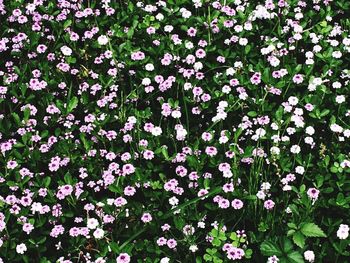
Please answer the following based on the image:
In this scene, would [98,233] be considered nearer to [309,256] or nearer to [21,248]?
[21,248]

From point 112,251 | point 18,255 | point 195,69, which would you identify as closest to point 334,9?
point 195,69

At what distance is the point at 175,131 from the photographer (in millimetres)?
3912

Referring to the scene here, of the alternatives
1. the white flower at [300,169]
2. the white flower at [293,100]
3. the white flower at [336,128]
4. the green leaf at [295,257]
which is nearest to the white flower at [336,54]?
the white flower at [293,100]

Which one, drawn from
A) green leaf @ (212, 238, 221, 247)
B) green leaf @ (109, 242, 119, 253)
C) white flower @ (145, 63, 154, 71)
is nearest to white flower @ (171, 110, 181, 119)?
white flower @ (145, 63, 154, 71)

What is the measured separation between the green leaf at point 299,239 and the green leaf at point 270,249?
0.10 metres

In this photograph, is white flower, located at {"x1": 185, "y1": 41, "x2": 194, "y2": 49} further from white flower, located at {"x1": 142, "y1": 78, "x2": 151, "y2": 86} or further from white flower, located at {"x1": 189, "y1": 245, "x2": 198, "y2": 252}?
white flower, located at {"x1": 189, "y1": 245, "x2": 198, "y2": 252}

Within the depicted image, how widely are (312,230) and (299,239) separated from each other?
10 centimetres

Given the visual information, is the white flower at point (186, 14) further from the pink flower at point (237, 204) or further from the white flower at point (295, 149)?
the pink flower at point (237, 204)

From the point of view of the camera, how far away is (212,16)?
471cm

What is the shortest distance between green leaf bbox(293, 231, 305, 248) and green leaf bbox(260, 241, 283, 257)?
0.34 feet

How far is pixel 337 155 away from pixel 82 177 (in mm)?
1595

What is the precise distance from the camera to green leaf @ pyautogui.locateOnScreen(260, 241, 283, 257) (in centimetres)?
316

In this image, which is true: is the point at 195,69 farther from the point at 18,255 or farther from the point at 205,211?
the point at 18,255

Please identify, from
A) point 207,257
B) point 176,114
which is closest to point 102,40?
point 176,114
